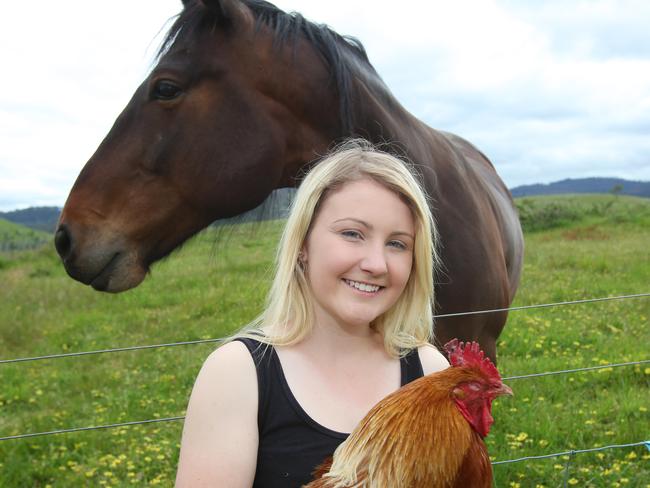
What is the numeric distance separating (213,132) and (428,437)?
1.70m

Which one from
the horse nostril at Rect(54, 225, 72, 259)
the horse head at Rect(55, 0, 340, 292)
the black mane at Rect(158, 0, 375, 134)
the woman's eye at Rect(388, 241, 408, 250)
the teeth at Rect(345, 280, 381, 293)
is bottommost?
the teeth at Rect(345, 280, 381, 293)

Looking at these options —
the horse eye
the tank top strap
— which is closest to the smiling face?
the tank top strap

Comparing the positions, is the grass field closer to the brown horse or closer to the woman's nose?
the brown horse

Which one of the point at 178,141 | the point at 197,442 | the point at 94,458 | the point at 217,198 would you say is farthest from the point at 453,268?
the point at 94,458

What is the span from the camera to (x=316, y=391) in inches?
66.1

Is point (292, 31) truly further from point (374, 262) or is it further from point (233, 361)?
point (233, 361)

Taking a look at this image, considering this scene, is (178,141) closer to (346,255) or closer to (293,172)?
(293,172)

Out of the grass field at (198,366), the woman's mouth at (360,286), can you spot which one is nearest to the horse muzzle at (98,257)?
the grass field at (198,366)

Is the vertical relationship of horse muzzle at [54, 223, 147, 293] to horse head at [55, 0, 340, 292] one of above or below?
below

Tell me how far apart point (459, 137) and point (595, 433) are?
3.01 metres

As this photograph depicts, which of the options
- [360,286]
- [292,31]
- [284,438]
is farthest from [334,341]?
[292,31]

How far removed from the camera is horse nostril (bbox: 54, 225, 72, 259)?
100 inches

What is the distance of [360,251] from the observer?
1.66m

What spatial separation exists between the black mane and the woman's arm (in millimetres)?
1485
